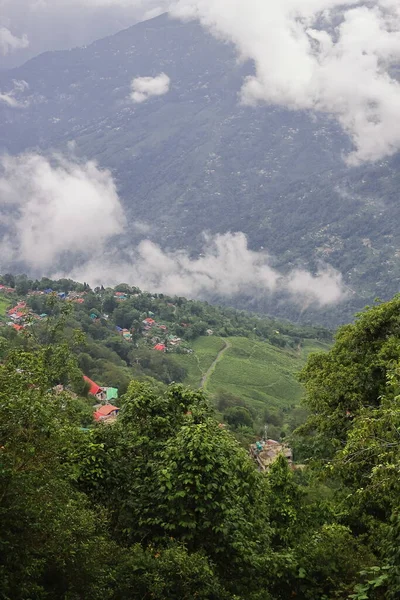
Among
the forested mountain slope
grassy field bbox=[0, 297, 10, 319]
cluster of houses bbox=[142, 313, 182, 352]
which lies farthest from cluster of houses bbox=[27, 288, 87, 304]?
cluster of houses bbox=[142, 313, 182, 352]

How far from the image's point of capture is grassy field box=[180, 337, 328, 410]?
104625 millimetres

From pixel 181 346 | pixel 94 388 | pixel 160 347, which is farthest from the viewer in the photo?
pixel 181 346

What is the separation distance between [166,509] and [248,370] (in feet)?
346

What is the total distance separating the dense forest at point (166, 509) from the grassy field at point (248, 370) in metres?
78.2

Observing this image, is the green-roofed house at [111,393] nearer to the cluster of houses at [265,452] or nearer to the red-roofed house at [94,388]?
the red-roofed house at [94,388]

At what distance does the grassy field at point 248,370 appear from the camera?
10462 centimetres

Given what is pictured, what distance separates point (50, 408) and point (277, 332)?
15310 cm

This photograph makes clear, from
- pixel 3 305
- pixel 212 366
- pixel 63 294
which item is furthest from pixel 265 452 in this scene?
pixel 63 294

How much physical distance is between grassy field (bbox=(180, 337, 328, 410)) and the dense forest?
78.2 m

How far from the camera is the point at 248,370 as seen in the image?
116312 mm

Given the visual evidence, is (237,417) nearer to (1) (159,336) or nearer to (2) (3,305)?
(1) (159,336)

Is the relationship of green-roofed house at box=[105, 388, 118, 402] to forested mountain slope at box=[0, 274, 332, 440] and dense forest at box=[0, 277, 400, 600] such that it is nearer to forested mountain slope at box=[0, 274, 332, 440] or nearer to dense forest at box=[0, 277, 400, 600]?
forested mountain slope at box=[0, 274, 332, 440]

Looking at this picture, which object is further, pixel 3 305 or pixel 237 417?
pixel 3 305

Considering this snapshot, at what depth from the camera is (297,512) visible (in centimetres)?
1731
